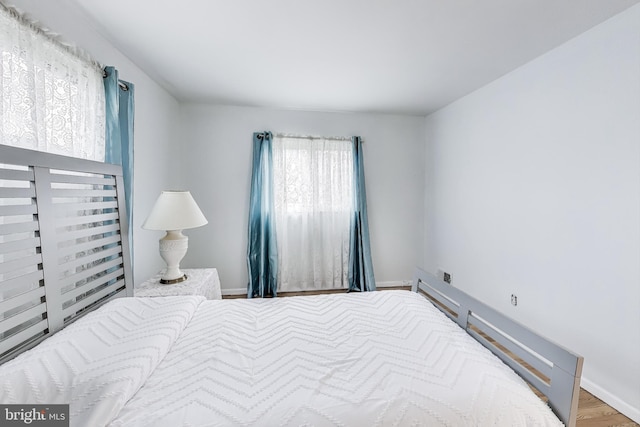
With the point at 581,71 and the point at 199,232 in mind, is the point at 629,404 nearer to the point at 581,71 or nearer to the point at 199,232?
the point at 581,71

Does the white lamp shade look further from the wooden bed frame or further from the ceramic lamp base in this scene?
the wooden bed frame

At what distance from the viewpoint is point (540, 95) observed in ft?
7.41

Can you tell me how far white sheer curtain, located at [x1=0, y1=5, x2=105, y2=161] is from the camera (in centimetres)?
122

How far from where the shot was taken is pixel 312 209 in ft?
12.1

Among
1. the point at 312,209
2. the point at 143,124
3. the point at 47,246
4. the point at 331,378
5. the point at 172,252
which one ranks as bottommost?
the point at 331,378

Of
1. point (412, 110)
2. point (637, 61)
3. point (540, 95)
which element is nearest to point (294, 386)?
point (637, 61)

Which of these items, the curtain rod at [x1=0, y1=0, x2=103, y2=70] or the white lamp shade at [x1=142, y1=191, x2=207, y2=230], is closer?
the curtain rod at [x1=0, y1=0, x2=103, y2=70]

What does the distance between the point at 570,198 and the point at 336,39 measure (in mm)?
2096

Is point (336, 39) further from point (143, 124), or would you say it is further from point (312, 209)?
point (312, 209)

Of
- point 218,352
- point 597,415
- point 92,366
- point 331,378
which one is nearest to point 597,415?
point 597,415

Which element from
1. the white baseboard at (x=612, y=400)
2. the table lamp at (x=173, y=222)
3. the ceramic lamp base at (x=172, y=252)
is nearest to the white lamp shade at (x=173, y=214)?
the table lamp at (x=173, y=222)

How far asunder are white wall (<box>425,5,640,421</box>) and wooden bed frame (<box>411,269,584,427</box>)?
102cm

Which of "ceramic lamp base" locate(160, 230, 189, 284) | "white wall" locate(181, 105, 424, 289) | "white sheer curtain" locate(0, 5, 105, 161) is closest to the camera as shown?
"white sheer curtain" locate(0, 5, 105, 161)

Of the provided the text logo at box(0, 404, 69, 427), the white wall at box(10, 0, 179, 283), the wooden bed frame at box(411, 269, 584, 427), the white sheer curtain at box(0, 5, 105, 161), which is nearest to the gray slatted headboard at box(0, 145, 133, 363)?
the white sheer curtain at box(0, 5, 105, 161)
